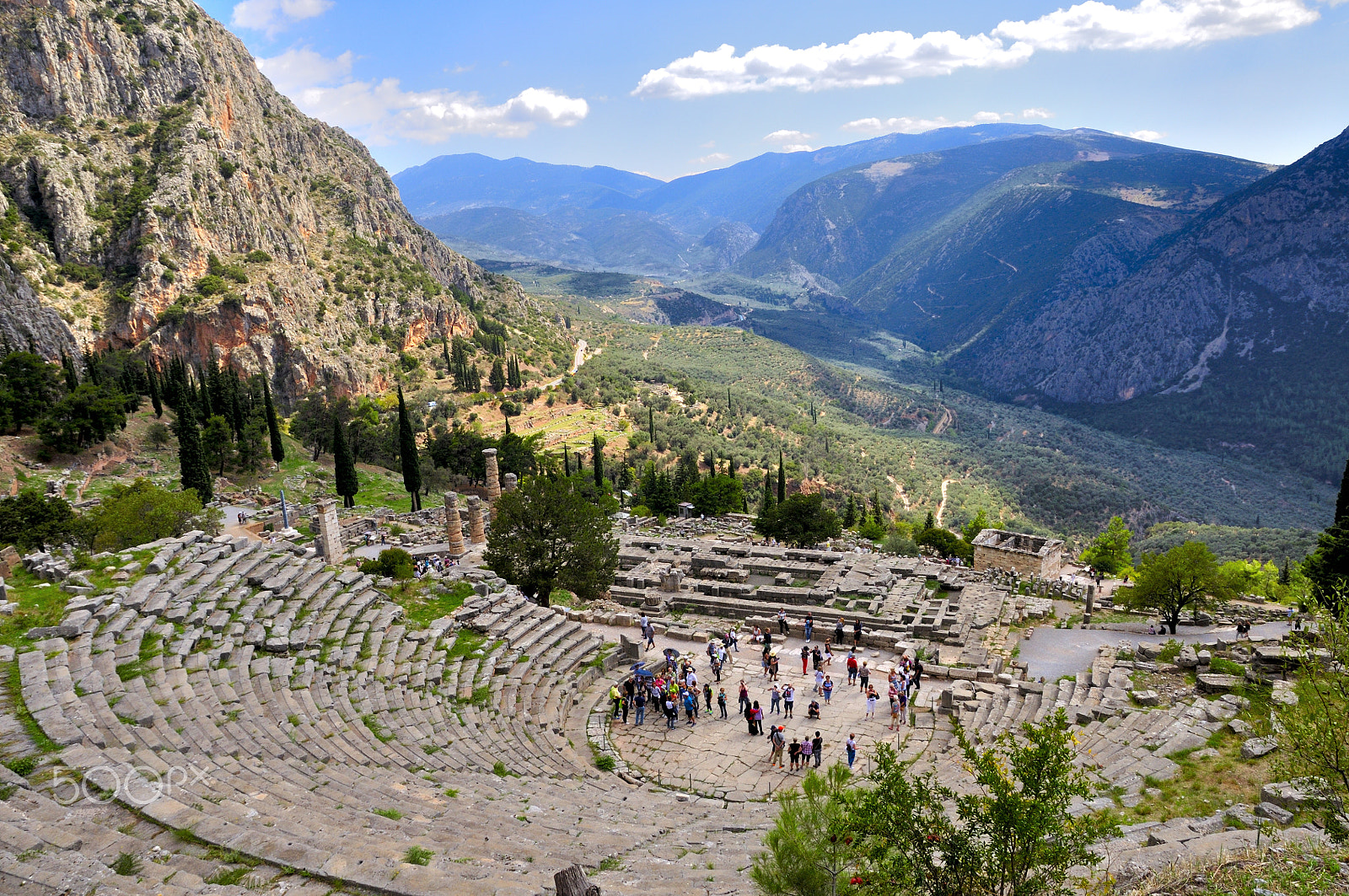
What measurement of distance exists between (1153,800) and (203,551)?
74.7 feet

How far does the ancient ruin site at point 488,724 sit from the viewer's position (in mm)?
8984

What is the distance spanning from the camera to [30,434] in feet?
152

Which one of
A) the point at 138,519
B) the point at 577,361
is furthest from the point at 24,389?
the point at 577,361

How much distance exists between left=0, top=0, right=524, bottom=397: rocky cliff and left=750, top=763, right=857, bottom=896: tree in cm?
7754

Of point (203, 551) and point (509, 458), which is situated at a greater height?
point (203, 551)

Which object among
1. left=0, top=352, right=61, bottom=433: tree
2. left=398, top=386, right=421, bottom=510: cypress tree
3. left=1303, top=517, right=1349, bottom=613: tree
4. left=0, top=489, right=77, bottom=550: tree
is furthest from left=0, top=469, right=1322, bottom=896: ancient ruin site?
left=0, top=352, right=61, bottom=433: tree

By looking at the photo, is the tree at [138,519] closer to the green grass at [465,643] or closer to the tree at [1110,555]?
the green grass at [465,643]

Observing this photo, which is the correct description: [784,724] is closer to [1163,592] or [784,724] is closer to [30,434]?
[1163,592]

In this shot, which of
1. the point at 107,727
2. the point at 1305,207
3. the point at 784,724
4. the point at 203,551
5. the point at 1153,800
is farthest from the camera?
the point at 1305,207

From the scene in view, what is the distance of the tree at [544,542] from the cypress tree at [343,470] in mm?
27543

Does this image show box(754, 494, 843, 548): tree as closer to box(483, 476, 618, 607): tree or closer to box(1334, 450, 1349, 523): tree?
box(483, 476, 618, 607): tree

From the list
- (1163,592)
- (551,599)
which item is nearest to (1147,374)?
(1163,592)

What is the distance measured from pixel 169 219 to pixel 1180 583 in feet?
308

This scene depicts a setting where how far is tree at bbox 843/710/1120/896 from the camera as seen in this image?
771cm
